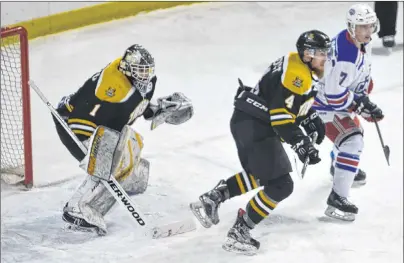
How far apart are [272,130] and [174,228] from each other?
55 cm

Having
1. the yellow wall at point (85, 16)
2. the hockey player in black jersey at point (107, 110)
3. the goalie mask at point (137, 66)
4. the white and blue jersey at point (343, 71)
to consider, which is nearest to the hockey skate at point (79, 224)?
the hockey player in black jersey at point (107, 110)

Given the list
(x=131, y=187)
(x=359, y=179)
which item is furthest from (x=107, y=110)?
(x=359, y=179)

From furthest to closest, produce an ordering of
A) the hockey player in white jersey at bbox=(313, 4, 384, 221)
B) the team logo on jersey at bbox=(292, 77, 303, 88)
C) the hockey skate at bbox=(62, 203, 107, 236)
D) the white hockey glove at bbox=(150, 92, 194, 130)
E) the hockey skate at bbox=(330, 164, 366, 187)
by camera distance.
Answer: the hockey skate at bbox=(330, 164, 366, 187)
the hockey player in white jersey at bbox=(313, 4, 384, 221)
the white hockey glove at bbox=(150, 92, 194, 130)
the hockey skate at bbox=(62, 203, 107, 236)
the team logo on jersey at bbox=(292, 77, 303, 88)

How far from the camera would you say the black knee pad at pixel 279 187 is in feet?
12.4

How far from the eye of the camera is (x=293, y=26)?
6.56 metres

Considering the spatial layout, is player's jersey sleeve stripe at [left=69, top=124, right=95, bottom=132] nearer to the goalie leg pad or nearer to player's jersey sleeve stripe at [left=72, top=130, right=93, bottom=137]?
player's jersey sleeve stripe at [left=72, top=130, right=93, bottom=137]

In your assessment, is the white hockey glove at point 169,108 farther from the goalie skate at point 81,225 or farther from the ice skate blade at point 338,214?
the ice skate blade at point 338,214

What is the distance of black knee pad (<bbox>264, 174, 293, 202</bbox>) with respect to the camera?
148 inches

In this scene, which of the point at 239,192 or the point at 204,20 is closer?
the point at 239,192

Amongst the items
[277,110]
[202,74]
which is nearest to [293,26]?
[202,74]

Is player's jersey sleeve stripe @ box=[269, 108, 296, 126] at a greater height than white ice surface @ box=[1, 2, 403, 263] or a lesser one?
greater

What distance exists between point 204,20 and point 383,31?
1.15 metres

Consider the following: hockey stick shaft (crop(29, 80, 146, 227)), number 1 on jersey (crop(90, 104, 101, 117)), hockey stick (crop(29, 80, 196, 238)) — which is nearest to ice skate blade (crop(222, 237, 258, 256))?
hockey stick (crop(29, 80, 196, 238))

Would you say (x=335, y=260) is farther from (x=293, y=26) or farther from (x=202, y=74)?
(x=293, y=26)
